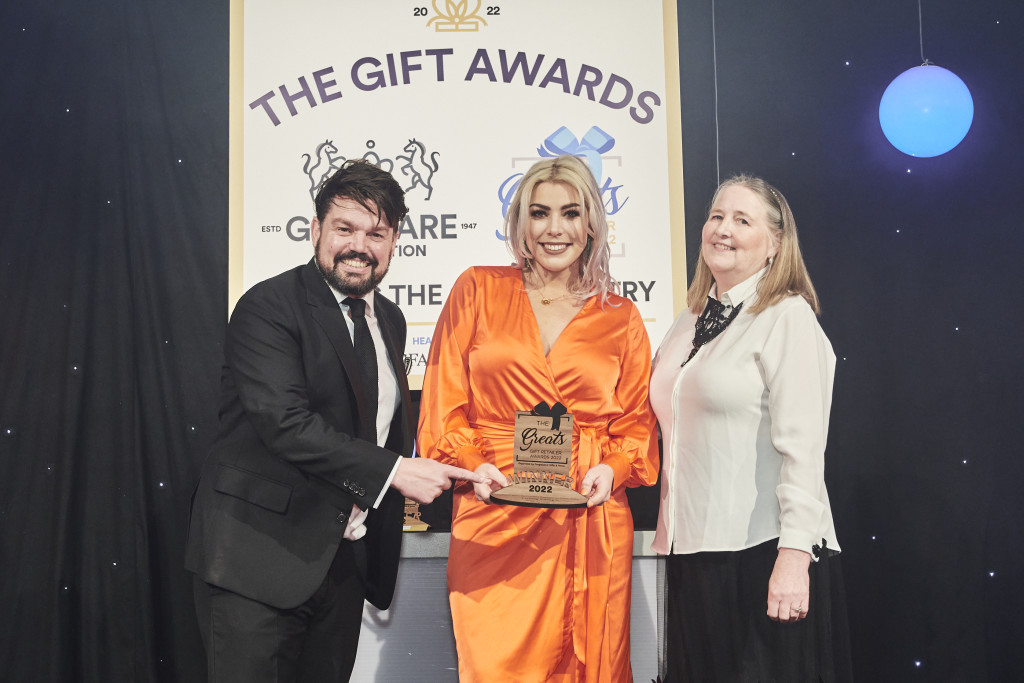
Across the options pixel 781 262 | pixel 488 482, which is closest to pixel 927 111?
pixel 781 262

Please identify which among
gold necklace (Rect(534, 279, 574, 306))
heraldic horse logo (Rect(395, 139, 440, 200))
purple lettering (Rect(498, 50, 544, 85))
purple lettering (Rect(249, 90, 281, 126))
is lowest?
gold necklace (Rect(534, 279, 574, 306))

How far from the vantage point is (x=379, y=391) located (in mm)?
2586

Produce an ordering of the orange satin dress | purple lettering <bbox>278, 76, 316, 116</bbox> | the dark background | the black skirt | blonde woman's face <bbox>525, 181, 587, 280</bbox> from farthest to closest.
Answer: purple lettering <bbox>278, 76, 316, 116</bbox> < the dark background < blonde woman's face <bbox>525, 181, 587, 280</bbox> < the orange satin dress < the black skirt

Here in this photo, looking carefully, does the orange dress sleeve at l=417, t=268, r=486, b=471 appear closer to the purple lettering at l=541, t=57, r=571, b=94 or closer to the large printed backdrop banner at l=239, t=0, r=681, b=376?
the large printed backdrop banner at l=239, t=0, r=681, b=376

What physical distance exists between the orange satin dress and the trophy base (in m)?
0.21

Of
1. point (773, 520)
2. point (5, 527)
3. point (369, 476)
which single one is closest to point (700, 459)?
point (773, 520)

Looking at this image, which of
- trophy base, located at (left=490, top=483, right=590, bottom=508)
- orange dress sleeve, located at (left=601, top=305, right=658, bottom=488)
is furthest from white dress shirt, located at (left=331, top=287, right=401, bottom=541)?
orange dress sleeve, located at (left=601, top=305, right=658, bottom=488)

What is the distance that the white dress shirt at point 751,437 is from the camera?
2.16 meters

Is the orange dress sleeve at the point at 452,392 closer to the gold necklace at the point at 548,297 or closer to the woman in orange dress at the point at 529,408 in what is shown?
the woman in orange dress at the point at 529,408

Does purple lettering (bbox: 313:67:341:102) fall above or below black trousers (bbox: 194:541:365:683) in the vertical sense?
above

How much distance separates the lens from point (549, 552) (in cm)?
233

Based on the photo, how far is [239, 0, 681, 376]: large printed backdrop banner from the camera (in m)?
3.29

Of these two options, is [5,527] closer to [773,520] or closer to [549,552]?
[549,552]

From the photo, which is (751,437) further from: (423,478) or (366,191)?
(366,191)
